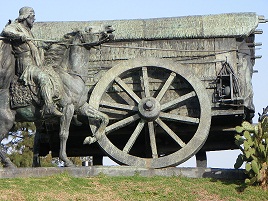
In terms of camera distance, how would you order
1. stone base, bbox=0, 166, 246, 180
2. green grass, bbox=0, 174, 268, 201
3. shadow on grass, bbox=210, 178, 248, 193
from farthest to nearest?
1. stone base, bbox=0, 166, 246, 180
2. shadow on grass, bbox=210, 178, 248, 193
3. green grass, bbox=0, 174, 268, 201

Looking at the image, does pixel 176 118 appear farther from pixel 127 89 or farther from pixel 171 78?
pixel 127 89

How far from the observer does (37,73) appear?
16859 mm

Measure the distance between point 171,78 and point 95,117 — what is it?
1830mm

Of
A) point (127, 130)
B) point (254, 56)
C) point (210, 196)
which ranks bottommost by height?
point (210, 196)

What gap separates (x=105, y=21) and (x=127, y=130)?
238 cm

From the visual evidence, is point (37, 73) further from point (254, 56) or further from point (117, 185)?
point (254, 56)

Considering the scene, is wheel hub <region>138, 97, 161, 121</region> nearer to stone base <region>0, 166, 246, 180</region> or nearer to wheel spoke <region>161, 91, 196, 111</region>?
wheel spoke <region>161, 91, 196, 111</region>

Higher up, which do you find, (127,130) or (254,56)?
(254,56)

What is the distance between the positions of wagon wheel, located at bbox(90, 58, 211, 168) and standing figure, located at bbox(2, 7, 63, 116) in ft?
4.74

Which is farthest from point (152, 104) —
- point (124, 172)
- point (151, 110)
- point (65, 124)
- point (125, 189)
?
point (125, 189)

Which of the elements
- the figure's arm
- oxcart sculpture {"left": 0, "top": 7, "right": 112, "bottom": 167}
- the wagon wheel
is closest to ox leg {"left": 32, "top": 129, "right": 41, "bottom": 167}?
the wagon wheel

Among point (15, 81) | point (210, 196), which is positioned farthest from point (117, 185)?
point (15, 81)

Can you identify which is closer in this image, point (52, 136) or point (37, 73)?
point (37, 73)

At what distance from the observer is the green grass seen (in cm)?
1554
